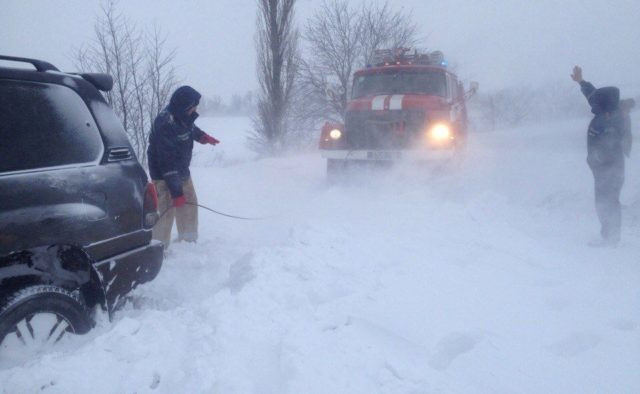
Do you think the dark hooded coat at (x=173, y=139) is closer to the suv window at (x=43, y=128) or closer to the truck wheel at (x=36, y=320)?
the suv window at (x=43, y=128)

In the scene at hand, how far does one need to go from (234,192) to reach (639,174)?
6.73m

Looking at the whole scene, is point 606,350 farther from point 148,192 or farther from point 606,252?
point 148,192

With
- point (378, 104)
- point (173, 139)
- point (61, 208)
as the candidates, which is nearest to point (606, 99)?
point (378, 104)

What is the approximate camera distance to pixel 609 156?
4.77 metres

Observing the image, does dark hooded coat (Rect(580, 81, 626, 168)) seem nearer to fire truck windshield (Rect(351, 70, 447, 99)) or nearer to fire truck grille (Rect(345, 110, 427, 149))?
fire truck grille (Rect(345, 110, 427, 149))

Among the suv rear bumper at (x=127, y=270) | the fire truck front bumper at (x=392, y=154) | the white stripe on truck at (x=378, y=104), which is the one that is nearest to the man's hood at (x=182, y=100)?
the suv rear bumper at (x=127, y=270)

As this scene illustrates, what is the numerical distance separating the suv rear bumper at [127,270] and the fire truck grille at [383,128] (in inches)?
193

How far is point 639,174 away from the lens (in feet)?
21.9

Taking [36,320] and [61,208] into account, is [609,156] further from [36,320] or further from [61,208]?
[36,320]

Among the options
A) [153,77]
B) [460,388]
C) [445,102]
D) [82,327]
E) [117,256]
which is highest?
[153,77]

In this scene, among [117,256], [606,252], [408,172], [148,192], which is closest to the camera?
[117,256]

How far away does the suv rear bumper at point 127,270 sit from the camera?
107 inches

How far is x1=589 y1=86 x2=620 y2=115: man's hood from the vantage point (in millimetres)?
4695

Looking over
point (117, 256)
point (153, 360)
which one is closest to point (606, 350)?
point (153, 360)
